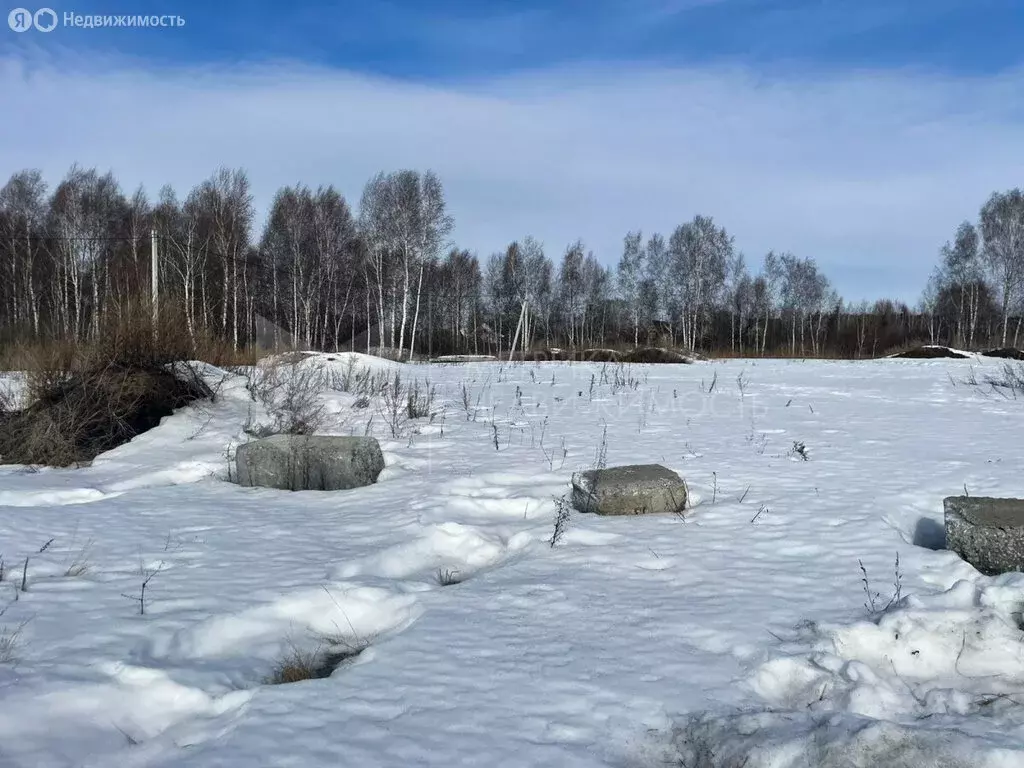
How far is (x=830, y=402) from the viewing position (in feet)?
30.8

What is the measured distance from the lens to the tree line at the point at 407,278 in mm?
24172

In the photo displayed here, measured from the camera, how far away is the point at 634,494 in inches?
161

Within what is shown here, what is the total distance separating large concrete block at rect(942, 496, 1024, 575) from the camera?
2982 millimetres

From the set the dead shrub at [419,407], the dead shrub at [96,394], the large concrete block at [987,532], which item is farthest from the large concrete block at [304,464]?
Result: the large concrete block at [987,532]

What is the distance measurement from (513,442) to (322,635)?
4020mm

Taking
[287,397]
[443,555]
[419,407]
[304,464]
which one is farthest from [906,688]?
[287,397]

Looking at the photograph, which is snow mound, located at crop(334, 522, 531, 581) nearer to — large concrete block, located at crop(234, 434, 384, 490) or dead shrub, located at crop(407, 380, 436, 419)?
large concrete block, located at crop(234, 434, 384, 490)

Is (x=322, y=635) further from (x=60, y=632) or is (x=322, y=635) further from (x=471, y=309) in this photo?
(x=471, y=309)

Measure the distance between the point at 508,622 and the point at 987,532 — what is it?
2.30m

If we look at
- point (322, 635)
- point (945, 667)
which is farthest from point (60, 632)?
point (945, 667)

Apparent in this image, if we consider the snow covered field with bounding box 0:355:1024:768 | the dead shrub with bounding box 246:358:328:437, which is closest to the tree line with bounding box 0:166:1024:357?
the dead shrub with bounding box 246:358:328:437

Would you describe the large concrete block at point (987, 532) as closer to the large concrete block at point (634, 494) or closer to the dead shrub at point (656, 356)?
the large concrete block at point (634, 494)

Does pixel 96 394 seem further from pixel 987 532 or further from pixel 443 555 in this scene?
pixel 987 532

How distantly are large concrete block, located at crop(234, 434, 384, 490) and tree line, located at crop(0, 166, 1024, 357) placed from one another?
5877 millimetres
